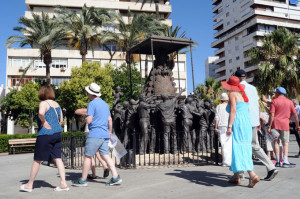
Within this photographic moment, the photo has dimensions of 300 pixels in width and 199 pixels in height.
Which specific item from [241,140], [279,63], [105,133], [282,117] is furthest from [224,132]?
[279,63]

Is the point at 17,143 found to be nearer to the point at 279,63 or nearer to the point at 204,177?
the point at 204,177

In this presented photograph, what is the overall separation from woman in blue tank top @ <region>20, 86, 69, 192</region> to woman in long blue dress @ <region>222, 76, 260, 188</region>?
3005mm

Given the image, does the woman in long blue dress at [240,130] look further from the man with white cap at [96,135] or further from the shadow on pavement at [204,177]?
the man with white cap at [96,135]

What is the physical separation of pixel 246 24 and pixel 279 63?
128 feet

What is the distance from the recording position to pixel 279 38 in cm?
2367

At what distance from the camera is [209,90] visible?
34375 mm

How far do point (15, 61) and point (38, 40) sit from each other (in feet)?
58.0

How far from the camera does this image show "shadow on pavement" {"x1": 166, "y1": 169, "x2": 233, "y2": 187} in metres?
5.54

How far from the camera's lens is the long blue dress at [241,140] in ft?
16.4

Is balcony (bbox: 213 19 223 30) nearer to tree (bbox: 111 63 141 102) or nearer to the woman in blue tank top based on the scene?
tree (bbox: 111 63 141 102)

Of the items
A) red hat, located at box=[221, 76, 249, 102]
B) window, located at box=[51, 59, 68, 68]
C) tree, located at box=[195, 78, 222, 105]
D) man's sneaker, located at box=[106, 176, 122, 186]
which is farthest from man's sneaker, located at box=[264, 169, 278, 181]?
window, located at box=[51, 59, 68, 68]

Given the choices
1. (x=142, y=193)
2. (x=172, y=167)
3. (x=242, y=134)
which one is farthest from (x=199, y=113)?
(x=142, y=193)

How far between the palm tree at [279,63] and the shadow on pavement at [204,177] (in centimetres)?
1830

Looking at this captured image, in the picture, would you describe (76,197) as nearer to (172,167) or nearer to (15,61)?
(172,167)
